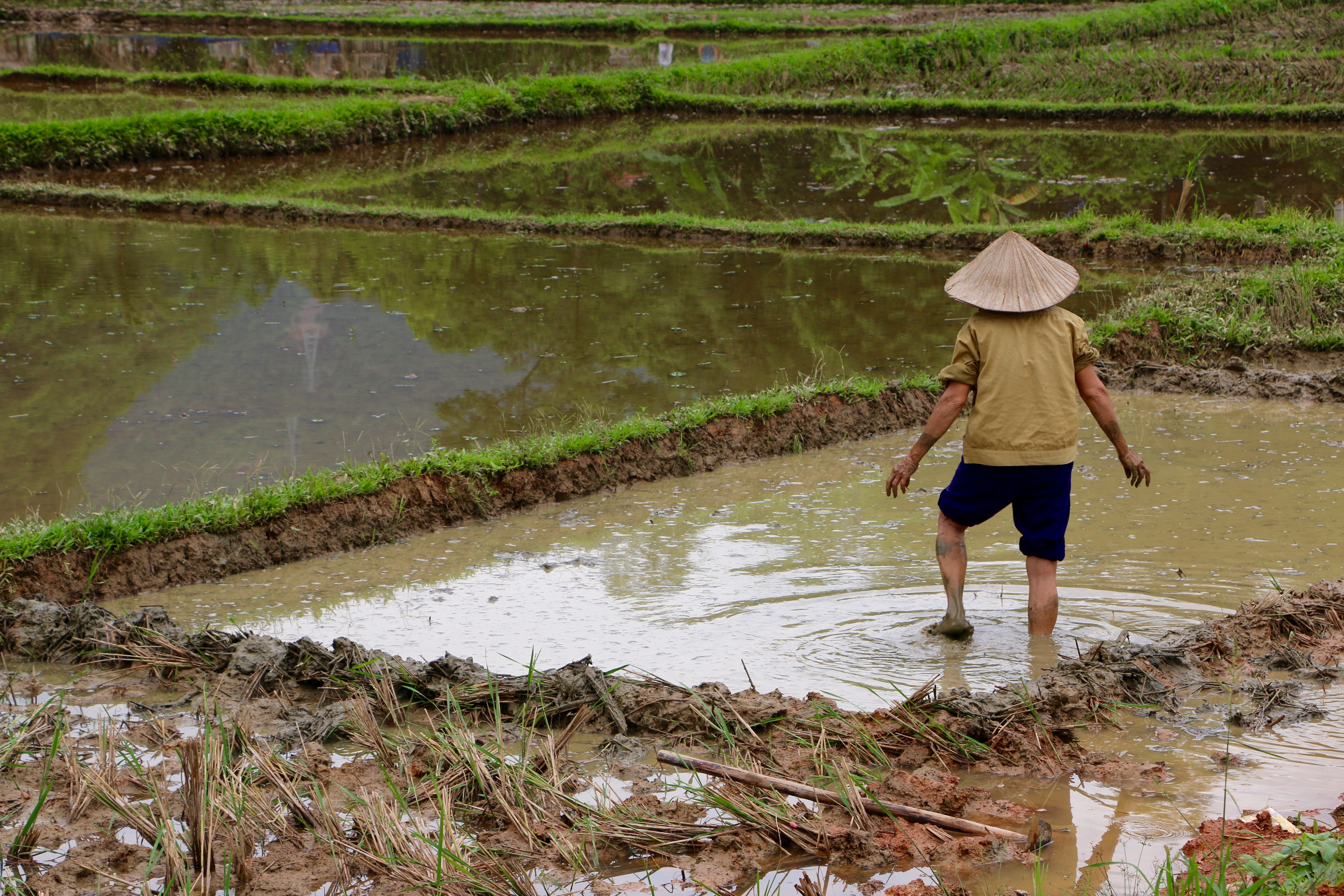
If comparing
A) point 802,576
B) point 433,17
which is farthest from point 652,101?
point 802,576

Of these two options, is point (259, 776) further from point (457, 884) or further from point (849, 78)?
point (849, 78)

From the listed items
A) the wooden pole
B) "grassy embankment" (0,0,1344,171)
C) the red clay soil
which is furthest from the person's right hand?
"grassy embankment" (0,0,1344,171)

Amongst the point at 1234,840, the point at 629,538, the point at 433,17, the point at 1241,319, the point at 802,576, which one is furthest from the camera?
the point at 433,17

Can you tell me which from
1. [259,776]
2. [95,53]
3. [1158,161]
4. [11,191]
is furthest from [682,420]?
[95,53]

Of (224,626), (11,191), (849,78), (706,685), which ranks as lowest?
(224,626)

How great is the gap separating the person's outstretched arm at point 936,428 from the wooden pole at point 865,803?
114cm

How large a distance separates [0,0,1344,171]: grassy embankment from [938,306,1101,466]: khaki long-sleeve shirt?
457 inches

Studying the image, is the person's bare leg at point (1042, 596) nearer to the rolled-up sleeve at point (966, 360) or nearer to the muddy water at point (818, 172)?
the rolled-up sleeve at point (966, 360)

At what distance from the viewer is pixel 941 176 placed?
12086mm

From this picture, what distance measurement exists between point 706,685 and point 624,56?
1802cm

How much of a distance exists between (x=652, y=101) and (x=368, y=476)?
499 inches

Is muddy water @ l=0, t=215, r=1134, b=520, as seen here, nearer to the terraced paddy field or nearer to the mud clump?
the terraced paddy field

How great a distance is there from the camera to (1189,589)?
378 cm

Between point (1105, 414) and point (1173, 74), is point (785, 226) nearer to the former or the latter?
point (1105, 414)
